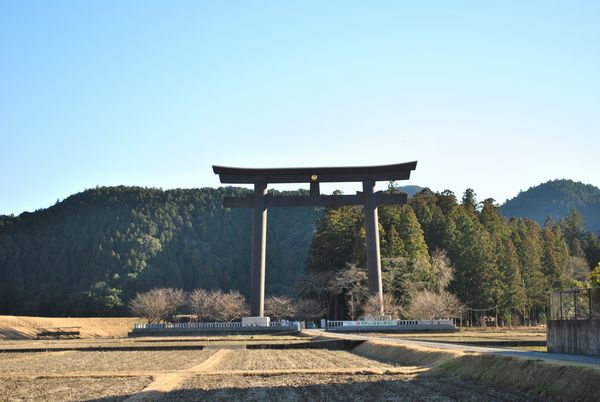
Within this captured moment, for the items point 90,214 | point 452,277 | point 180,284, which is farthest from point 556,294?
point 90,214

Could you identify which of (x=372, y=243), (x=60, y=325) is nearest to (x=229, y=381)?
(x=372, y=243)

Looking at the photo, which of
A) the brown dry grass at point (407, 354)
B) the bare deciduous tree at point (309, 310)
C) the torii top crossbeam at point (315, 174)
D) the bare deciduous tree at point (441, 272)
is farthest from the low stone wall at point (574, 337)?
the bare deciduous tree at point (309, 310)

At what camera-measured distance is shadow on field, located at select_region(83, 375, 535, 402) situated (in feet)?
51.3

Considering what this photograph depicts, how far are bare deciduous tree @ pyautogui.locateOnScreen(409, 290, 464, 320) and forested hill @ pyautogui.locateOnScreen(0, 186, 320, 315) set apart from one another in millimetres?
48114

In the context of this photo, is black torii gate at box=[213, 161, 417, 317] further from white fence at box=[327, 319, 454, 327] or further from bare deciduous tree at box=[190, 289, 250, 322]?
bare deciduous tree at box=[190, 289, 250, 322]

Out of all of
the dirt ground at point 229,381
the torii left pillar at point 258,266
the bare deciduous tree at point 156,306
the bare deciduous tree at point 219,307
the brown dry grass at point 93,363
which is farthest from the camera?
the bare deciduous tree at point 156,306

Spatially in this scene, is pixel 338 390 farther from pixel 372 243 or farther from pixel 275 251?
pixel 275 251

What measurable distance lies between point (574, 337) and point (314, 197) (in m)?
37.8

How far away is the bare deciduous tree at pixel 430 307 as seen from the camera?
201 feet

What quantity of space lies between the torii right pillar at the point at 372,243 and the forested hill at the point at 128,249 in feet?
179

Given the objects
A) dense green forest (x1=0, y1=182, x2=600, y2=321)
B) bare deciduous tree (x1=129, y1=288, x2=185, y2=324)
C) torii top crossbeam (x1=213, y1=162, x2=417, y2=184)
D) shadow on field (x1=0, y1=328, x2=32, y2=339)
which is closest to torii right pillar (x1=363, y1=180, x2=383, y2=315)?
torii top crossbeam (x1=213, y1=162, x2=417, y2=184)

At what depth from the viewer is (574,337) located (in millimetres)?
21922

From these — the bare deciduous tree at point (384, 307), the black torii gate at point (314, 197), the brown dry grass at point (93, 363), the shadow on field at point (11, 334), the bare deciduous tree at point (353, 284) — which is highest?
the black torii gate at point (314, 197)

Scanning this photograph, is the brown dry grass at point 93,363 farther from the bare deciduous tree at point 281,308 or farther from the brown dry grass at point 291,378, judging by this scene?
the bare deciduous tree at point 281,308
